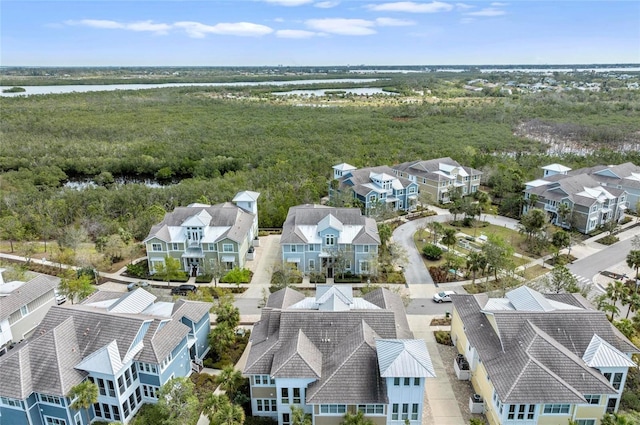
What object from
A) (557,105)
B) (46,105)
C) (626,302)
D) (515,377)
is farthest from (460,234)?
(46,105)

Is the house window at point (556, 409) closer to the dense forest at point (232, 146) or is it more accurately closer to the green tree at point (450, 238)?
the green tree at point (450, 238)

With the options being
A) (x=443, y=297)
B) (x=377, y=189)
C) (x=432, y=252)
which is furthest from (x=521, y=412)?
(x=377, y=189)

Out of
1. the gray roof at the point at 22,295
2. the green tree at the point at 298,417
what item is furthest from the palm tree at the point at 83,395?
the gray roof at the point at 22,295

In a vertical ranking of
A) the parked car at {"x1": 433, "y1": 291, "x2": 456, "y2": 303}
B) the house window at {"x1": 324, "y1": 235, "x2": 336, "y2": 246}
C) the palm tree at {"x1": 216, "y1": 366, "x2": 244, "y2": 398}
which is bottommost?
the parked car at {"x1": 433, "y1": 291, "x2": 456, "y2": 303}

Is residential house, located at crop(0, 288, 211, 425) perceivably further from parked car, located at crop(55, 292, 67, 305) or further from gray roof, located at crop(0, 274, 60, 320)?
parked car, located at crop(55, 292, 67, 305)

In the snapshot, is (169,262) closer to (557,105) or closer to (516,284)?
(516,284)

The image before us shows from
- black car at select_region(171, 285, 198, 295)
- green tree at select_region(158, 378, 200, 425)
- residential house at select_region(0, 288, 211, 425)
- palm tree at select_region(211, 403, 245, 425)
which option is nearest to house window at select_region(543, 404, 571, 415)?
palm tree at select_region(211, 403, 245, 425)

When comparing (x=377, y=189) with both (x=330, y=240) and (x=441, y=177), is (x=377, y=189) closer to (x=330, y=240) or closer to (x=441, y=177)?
(x=441, y=177)
